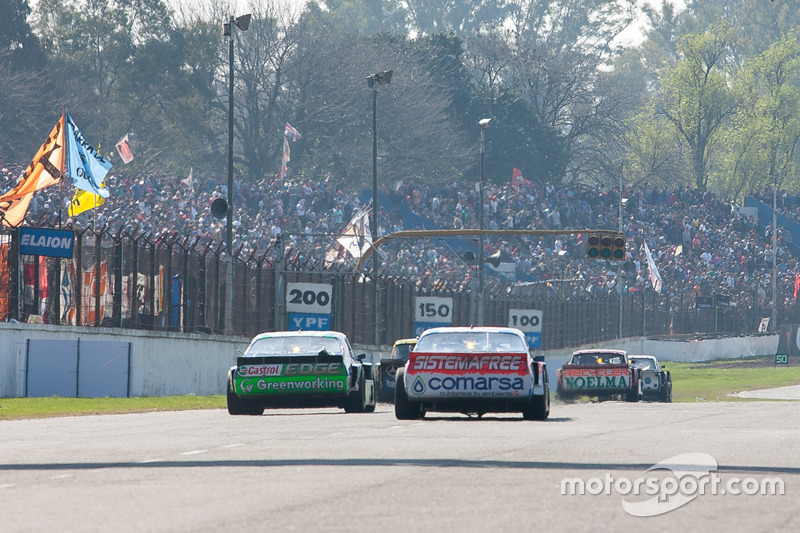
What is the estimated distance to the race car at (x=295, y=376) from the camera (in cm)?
2194

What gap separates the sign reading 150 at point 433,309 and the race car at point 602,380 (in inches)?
422

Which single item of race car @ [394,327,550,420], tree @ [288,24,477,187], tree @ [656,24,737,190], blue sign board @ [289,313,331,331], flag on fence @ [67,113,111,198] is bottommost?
race car @ [394,327,550,420]

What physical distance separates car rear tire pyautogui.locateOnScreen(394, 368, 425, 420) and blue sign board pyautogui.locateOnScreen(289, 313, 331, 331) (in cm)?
1654

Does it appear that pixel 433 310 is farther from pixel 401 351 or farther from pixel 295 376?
pixel 295 376

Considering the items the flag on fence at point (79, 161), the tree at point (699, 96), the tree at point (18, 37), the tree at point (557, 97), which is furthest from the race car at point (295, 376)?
the tree at point (699, 96)

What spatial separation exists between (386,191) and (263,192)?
355 inches

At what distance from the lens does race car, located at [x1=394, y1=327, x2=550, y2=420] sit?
20.0 meters

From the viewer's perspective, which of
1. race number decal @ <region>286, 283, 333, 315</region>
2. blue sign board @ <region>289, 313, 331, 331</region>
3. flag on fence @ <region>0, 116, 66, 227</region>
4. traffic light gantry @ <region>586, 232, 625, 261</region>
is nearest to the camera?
flag on fence @ <region>0, 116, 66, 227</region>

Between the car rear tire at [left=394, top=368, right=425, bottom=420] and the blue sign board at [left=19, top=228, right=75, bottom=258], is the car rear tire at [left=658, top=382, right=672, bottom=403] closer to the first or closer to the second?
the blue sign board at [left=19, top=228, right=75, bottom=258]

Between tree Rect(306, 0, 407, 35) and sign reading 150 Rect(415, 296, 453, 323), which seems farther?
tree Rect(306, 0, 407, 35)

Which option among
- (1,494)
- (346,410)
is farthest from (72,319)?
(1,494)

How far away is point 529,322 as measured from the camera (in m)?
49.5

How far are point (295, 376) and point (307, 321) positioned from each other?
15505 mm

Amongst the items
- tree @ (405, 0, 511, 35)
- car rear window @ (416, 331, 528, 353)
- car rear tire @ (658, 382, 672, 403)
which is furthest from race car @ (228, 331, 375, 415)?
tree @ (405, 0, 511, 35)
